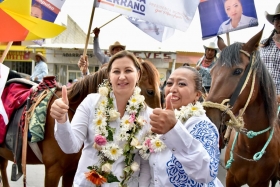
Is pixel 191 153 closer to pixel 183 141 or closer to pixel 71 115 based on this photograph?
pixel 183 141

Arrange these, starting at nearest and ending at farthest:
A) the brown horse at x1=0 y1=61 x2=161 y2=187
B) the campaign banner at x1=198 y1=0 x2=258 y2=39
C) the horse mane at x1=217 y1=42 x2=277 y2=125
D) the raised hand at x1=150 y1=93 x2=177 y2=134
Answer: the raised hand at x1=150 y1=93 x2=177 y2=134 < the horse mane at x1=217 y1=42 x2=277 y2=125 < the brown horse at x1=0 y1=61 x2=161 y2=187 < the campaign banner at x1=198 y1=0 x2=258 y2=39

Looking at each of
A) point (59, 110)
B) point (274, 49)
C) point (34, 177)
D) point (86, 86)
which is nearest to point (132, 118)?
point (59, 110)

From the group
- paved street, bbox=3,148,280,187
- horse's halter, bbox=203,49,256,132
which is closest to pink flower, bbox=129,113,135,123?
horse's halter, bbox=203,49,256,132

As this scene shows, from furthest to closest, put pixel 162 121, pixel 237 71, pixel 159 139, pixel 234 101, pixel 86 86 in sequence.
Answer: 1. pixel 86 86
2. pixel 237 71
3. pixel 234 101
4. pixel 159 139
5. pixel 162 121

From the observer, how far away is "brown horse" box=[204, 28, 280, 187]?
230 centimetres

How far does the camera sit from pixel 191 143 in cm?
137

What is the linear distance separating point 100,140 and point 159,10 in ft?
6.99

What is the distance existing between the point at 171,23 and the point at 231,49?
1.16 meters

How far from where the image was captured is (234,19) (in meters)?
3.56

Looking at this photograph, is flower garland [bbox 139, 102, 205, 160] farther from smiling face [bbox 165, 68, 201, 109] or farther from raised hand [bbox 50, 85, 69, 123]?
raised hand [bbox 50, 85, 69, 123]

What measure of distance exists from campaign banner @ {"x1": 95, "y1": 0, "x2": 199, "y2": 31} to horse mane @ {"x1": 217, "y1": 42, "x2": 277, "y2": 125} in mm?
A: 1120

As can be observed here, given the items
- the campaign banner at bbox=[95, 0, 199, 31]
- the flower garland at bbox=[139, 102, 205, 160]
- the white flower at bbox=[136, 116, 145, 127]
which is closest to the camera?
the flower garland at bbox=[139, 102, 205, 160]

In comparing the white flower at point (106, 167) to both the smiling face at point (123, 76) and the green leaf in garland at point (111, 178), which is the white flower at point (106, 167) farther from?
the smiling face at point (123, 76)

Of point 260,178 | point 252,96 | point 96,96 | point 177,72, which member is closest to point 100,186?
point 96,96
